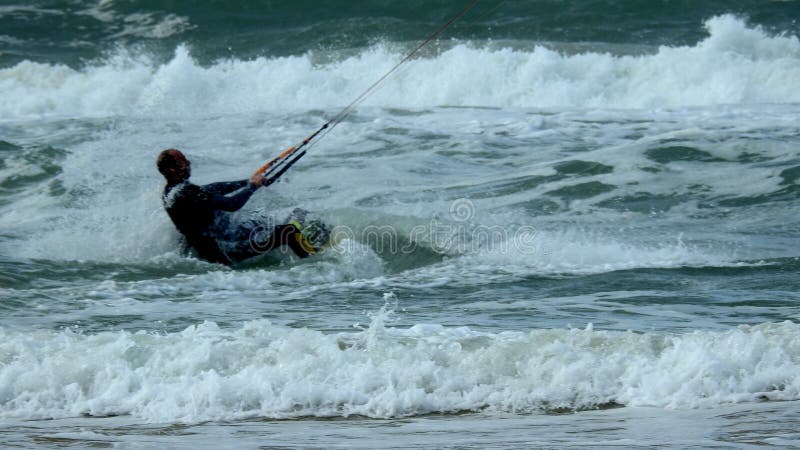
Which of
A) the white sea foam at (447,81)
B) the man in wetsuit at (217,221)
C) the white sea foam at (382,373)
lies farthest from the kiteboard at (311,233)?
the white sea foam at (447,81)

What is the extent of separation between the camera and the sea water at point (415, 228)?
533cm

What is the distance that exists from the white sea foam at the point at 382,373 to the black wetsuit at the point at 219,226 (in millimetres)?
2938

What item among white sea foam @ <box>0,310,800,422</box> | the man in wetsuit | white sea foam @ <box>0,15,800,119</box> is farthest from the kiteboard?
white sea foam @ <box>0,15,800,119</box>

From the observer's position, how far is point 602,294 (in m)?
7.86

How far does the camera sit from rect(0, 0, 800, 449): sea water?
5.33 metres

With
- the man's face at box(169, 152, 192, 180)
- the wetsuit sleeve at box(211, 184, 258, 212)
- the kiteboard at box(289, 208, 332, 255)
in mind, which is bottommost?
the kiteboard at box(289, 208, 332, 255)

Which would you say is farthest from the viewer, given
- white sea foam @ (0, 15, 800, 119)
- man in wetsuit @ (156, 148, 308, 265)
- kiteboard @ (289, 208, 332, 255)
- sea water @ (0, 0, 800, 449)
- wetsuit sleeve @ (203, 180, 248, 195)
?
white sea foam @ (0, 15, 800, 119)

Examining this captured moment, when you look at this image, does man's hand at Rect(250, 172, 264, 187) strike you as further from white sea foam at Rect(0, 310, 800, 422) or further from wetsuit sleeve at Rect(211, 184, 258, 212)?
white sea foam at Rect(0, 310, 800, 422)

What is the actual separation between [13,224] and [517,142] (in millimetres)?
6059

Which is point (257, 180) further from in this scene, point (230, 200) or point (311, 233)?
point (311, 233)

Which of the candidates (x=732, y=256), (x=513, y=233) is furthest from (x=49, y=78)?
(x=732, y=256)

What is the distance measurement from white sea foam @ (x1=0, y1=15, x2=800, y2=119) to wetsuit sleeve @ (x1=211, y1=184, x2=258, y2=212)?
9.12 m

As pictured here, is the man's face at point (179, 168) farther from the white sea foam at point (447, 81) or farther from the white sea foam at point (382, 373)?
the white sea foam at point (447, 81)

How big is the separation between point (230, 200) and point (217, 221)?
1.20 feet
